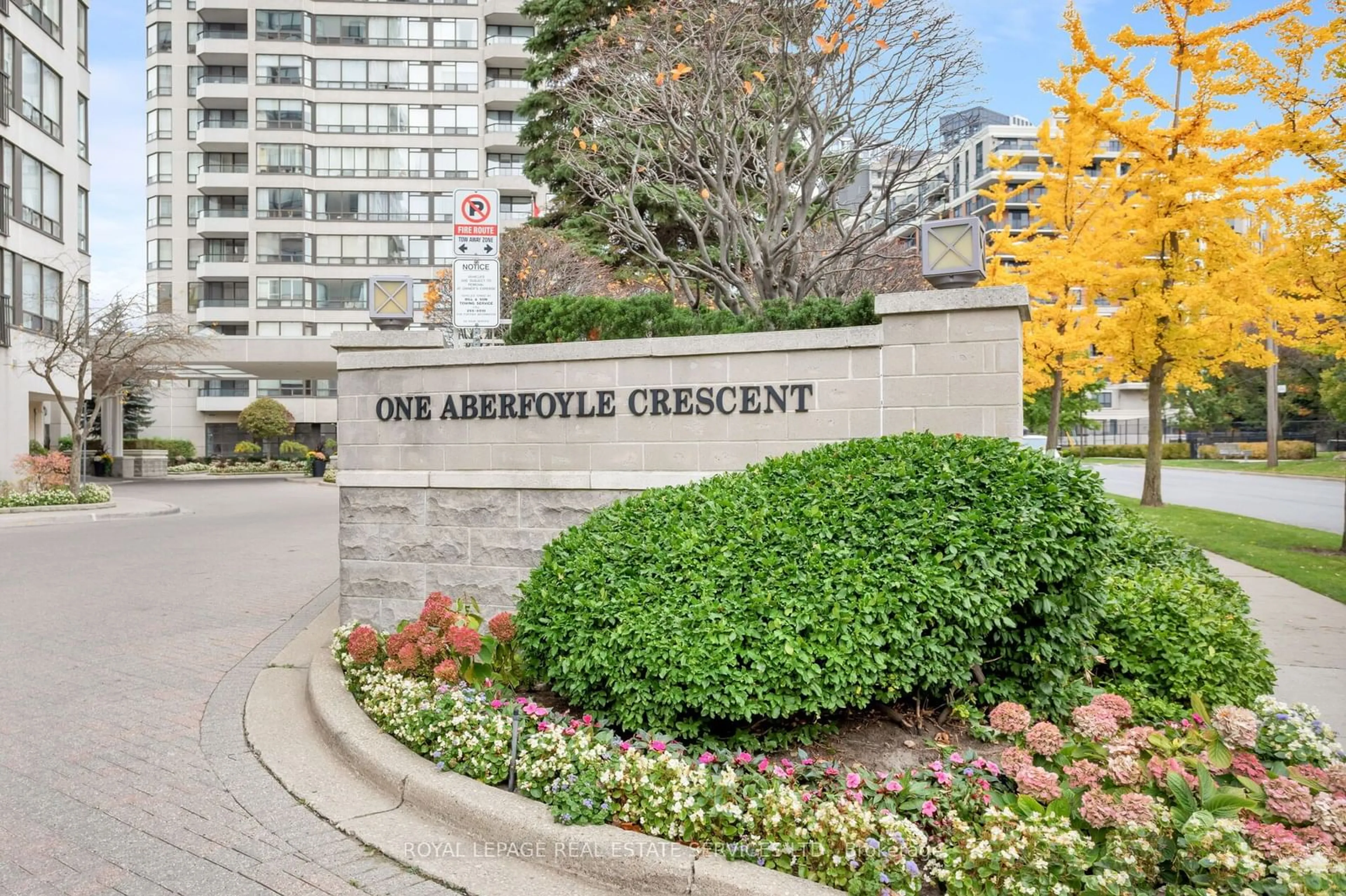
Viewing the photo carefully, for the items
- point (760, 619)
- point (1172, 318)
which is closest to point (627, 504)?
point (760, 619)

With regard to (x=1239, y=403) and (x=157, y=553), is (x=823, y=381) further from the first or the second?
(x=1239, y=403)

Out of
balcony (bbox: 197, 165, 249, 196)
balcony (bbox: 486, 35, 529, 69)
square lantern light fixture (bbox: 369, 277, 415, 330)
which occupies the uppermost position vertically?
balcony (bbox: 486, 35, 529, 69)

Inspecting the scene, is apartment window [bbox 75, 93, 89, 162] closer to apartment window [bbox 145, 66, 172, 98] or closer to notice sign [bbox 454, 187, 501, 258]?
apartment window [bbox 145, 66, 172, 98]

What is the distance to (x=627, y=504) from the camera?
5.37 metres

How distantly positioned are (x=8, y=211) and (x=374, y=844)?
2977cm

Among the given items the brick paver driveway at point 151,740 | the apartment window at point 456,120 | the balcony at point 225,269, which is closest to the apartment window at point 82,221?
the balcony at point 225,269

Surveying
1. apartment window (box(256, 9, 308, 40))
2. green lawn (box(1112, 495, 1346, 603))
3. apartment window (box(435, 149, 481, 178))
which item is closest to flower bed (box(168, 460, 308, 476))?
apartment window (box(435, 149, 481, 178))

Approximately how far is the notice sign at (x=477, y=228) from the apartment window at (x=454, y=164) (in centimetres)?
4847

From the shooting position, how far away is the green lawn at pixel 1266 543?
1113cm

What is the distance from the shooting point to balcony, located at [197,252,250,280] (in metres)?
54.4

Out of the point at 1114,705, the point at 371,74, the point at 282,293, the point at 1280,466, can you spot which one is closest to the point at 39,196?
the point at 282,293

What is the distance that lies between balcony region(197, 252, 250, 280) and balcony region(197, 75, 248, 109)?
8658mm

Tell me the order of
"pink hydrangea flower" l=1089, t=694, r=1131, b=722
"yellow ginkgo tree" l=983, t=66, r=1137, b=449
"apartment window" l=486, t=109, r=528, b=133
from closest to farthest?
"pink hydrangea flower" l=1089, t=694, r=1131, b=722 → "yellow ginkgo tree" l=983, t=66, r=1137, b=449 → "apartment window" l=486, t=109, r=528, b=133

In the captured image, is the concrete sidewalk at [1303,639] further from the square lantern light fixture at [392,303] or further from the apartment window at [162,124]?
the apartment window at [162,124]
